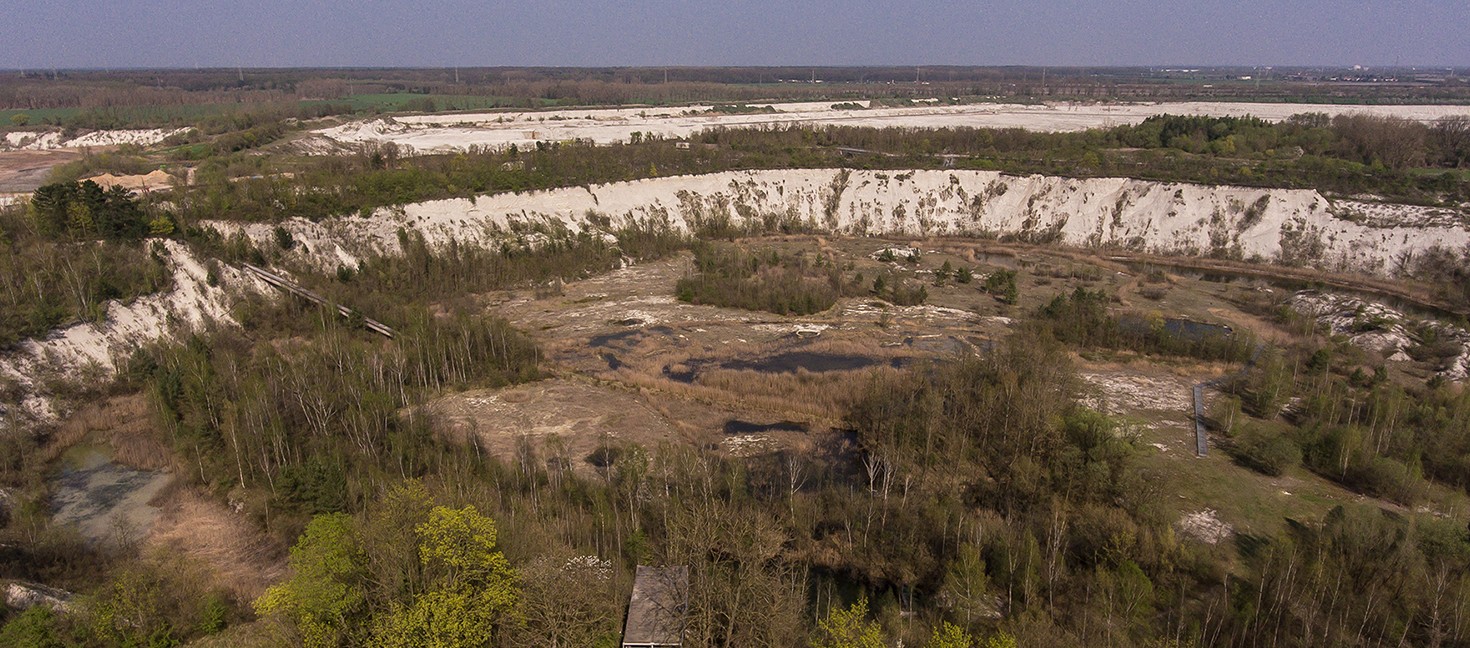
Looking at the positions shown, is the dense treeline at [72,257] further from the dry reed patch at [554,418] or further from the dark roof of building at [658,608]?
the dark roof of building at [658,608]

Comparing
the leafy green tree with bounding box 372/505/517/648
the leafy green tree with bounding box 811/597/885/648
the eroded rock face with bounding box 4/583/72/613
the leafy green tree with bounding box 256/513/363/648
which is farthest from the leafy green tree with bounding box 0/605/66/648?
the leafy green tree with bounding box 811/597/885/648

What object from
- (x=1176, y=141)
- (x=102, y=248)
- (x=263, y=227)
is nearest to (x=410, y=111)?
(x=263, y=227)

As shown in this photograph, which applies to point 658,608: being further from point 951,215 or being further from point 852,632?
point 951,215

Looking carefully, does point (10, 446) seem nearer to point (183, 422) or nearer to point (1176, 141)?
point (183, 422)

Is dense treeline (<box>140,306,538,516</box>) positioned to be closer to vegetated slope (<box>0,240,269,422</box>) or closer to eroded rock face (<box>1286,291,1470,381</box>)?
vegetated slope (<box>0,240,269,422</box>)

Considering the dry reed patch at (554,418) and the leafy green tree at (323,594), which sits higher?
the leafy green tree at (323,594)

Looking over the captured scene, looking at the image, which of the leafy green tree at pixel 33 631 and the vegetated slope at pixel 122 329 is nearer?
the leafy green tree at pixel 33 631

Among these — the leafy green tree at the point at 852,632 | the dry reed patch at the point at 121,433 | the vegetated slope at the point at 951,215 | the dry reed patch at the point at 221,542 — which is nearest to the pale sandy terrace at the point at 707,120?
the vegetated slope at the point at 951,215
